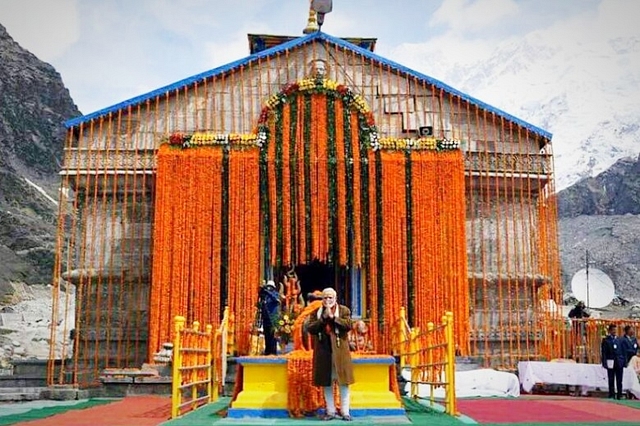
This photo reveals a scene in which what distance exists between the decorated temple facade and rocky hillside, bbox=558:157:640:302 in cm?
2908

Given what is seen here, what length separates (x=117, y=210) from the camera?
17328 mm

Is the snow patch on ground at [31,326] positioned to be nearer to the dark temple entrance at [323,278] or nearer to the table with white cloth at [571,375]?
the dark temple entrance at [323,278]

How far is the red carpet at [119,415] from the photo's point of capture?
958 cm

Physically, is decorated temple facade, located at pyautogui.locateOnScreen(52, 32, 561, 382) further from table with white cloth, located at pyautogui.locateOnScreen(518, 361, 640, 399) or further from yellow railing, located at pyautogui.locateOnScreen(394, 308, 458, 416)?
yellow railing, located at pyautogui.locateOnScreen(394, 308, 458, 416)

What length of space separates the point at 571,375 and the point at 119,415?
8814 mm

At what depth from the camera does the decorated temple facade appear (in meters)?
16.2

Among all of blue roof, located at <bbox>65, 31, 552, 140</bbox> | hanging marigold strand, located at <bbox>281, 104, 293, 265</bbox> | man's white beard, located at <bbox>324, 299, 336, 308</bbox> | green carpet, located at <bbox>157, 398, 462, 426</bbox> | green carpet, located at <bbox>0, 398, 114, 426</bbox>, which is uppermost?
blue roof, located at <bbox>65, 31, 552, 140</bbox>

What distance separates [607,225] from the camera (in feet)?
175

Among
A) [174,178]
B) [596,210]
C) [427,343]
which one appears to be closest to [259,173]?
[174,178]

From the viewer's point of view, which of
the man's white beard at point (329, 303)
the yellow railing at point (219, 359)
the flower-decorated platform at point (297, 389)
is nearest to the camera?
the man's white beard at point (329, 303)

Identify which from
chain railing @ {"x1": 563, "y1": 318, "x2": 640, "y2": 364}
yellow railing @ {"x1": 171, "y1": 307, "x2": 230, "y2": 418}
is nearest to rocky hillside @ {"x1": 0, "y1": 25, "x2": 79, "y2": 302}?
chain railing @ {"x1": 563, "y1": 318, "x2": 640, "y2": 364}

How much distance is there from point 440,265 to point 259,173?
13.7 ft

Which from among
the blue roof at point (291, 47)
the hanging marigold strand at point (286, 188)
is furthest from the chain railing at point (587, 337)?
the hanging marigold strand at point (286, 188)

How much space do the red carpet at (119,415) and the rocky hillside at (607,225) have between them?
120 feet
